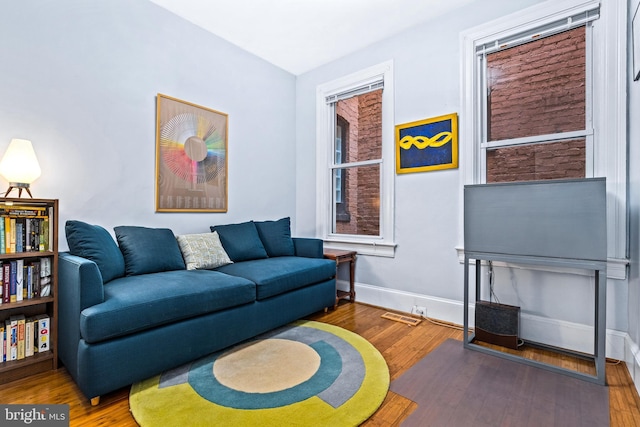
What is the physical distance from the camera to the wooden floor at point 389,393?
1.48 metres

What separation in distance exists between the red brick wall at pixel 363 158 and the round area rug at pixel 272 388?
153cm

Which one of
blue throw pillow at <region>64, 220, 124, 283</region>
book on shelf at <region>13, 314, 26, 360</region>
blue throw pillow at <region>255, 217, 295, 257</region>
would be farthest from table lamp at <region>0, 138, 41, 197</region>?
blue throw pillow at <region>255, 217, 295, 257</region>

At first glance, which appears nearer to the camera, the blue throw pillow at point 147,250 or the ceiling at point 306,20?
the blue throw pillow at point 147,250

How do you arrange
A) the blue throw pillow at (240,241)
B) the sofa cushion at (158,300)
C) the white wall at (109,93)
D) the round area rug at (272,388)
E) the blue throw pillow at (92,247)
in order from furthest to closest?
the blue throw pillow at (240,241) → the white wall at (109,93) → the blue throw pillow at (92,247) → the sofa cushion at (158,300) → the round area rug at (272,388)

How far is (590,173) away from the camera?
2.22 m

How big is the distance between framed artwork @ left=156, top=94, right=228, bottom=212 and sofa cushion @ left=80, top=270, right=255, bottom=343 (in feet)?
2.86

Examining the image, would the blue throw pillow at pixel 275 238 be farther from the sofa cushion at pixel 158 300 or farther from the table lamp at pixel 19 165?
the table lamp at pixel 19 165

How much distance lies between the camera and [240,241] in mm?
3018

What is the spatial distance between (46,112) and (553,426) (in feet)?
11.5

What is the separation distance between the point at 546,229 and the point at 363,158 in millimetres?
1984

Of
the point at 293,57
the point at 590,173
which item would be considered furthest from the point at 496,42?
the point at 293,57

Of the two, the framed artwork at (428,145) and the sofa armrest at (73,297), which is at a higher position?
the framed artwork at (428,145)

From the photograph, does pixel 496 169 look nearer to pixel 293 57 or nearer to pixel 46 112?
pixel 293 57

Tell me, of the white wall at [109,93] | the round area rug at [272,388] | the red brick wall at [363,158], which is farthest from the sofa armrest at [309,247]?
the round area rug at [272,388]
